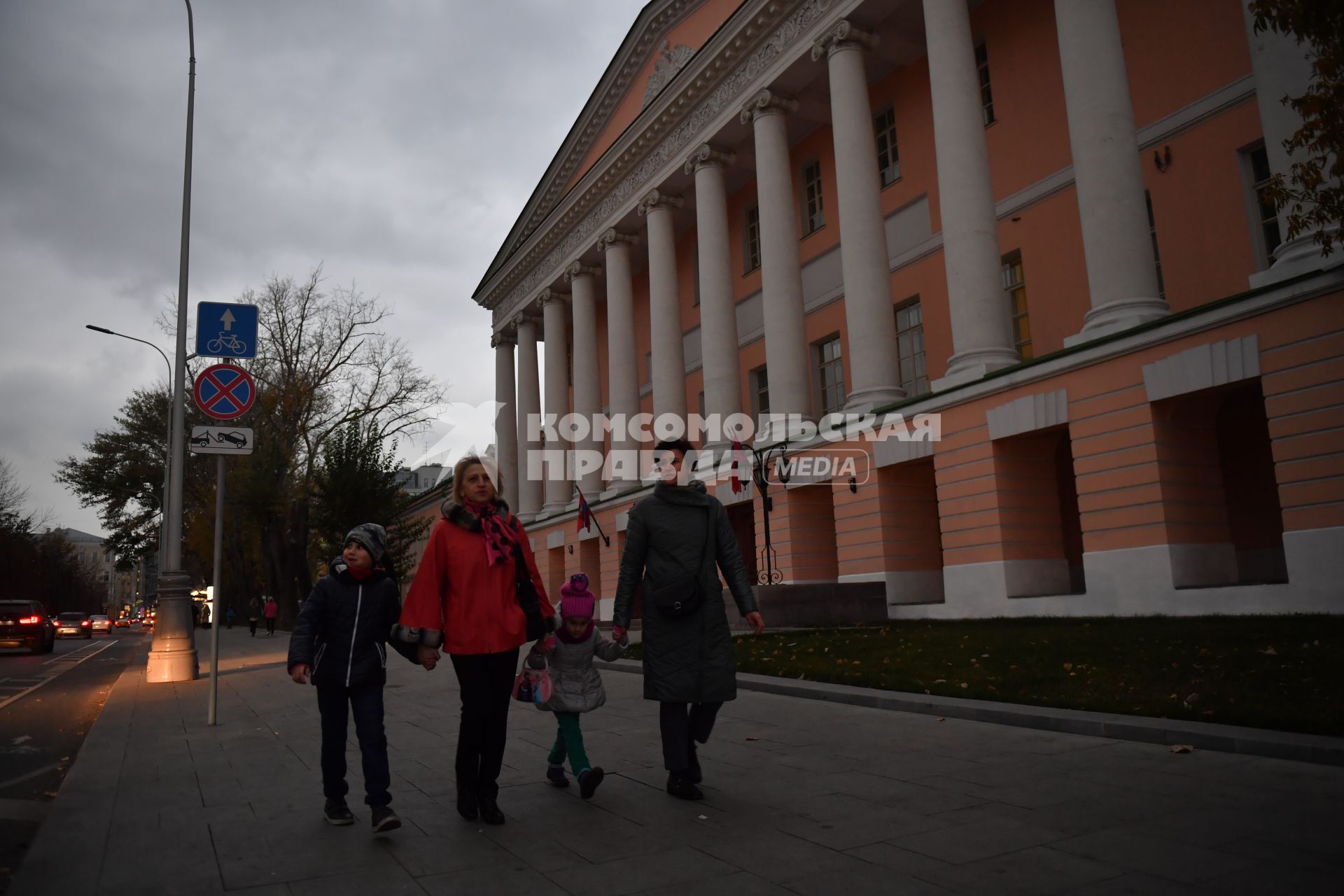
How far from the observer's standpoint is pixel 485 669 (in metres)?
4.97

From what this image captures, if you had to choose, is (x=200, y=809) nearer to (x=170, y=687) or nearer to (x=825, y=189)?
(x=170, y=687)

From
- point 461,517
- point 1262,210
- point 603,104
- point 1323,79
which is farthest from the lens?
point 603,104

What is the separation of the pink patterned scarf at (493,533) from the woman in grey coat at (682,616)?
2.18ft

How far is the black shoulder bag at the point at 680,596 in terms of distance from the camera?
5.25 m

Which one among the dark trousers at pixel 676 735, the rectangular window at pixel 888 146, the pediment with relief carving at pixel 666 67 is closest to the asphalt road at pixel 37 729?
the dark trousers at pixel 676 735

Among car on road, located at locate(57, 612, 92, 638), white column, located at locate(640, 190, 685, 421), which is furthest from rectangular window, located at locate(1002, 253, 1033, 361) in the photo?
car on road, located at locate(57, 612, 92, 638)

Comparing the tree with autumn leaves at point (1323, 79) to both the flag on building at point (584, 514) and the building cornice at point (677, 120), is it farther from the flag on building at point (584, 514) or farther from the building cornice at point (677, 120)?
the flag on building at point (584, 514)

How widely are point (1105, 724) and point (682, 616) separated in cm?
331

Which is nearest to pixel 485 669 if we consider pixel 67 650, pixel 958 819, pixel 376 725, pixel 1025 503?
pixel 376 725

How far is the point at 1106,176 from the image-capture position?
52.2ft

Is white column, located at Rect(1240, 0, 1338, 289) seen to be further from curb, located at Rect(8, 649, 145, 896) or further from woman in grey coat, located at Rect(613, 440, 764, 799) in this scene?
curb, located at Rect(8, 649, 145, 896)

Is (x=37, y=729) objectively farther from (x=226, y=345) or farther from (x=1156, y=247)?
(x=1156, y=247)

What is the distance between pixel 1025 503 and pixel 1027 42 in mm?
11119

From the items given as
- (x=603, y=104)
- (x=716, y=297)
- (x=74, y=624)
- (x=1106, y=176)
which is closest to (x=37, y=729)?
(x=1106, y=176)
